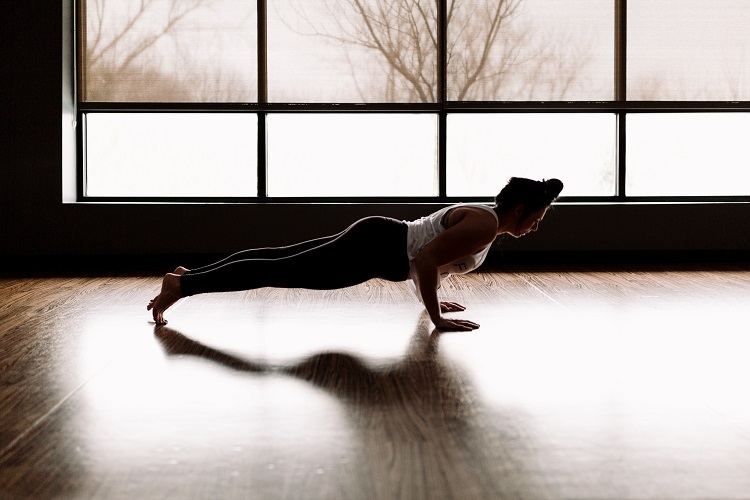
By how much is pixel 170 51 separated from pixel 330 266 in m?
2.77

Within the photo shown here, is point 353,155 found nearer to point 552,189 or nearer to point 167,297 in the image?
point 167,297

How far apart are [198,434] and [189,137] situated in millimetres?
3735

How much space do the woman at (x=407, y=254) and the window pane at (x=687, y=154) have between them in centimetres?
270

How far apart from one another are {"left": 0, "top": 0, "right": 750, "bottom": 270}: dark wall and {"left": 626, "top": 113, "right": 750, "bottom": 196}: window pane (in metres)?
0.28

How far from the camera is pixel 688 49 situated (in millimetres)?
5020

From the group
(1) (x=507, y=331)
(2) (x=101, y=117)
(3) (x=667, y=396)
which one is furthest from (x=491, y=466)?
(2) (x=101, y=117)

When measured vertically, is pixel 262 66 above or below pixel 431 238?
above

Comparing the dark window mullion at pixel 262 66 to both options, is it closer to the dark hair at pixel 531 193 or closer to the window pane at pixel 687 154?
the window pane at pixel 687 154

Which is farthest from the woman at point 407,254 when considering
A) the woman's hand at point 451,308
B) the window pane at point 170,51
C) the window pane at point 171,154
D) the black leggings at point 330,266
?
the window pane at point 170,51

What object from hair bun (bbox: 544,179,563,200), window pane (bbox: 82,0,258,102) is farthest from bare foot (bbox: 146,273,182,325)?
window pane (bbox: 82,0,258,102)

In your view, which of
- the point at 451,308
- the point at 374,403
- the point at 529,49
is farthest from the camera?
the point at 529,49

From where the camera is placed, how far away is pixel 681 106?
16.5ft

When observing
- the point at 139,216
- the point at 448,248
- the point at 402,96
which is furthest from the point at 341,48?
the point at 448,248

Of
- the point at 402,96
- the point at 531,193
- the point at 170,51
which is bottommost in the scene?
the point at 531,193
